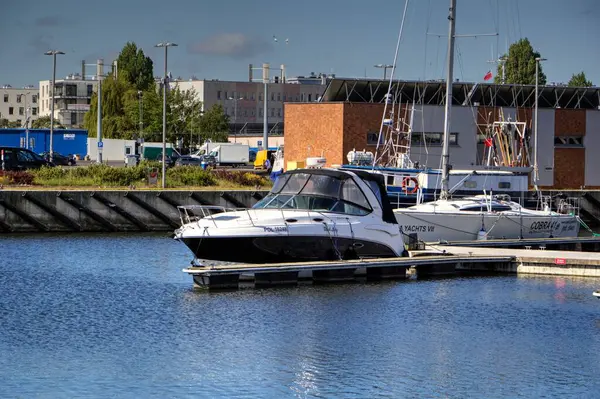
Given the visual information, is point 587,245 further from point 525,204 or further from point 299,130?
point 299,130

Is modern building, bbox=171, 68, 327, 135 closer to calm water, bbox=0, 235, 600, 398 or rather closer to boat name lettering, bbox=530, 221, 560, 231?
boat name lettering, bbox=530, 221, 560, 231

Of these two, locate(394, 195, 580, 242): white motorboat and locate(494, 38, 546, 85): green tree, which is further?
locate(494, 38, 546, 85): green tree

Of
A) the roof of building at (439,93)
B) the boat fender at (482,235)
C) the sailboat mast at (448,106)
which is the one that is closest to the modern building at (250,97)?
the roof of building at (439,93)

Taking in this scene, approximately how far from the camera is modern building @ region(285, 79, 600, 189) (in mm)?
69750

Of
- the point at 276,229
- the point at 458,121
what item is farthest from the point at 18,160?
the point at 276,229

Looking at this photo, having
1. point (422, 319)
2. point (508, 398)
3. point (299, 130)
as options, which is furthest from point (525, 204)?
point (508, 398)

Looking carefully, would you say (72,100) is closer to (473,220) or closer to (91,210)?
(91,210)

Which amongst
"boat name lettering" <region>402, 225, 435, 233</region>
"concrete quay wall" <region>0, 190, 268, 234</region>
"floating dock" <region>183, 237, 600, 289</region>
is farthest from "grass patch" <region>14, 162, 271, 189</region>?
"floating dock" <region>183, 237, 600, 289</region>

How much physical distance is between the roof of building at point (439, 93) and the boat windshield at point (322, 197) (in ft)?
107

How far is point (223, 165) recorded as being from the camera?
108 meters

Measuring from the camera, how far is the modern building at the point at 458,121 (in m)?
69.8

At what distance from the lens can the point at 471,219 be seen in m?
47.2

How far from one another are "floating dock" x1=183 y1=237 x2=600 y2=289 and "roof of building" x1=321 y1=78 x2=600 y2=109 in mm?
28861


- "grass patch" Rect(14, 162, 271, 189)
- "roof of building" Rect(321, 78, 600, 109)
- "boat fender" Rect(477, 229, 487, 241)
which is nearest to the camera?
"boat fender" Rect(477, 229, 487, 241)
